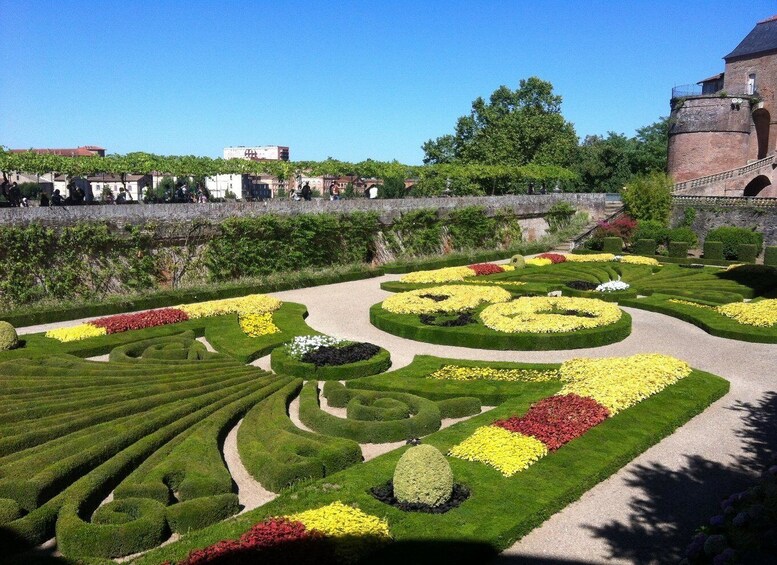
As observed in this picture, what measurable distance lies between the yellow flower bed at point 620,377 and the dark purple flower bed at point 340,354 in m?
4.78

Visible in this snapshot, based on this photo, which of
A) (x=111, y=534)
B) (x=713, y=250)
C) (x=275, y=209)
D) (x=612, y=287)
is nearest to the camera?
(x=111, y=534)

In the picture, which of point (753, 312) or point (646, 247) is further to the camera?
point (646, 247)

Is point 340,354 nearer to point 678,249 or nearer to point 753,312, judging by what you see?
point 753,312

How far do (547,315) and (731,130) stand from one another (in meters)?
42.7

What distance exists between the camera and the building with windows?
172ft

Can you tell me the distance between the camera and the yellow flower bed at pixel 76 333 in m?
19.1

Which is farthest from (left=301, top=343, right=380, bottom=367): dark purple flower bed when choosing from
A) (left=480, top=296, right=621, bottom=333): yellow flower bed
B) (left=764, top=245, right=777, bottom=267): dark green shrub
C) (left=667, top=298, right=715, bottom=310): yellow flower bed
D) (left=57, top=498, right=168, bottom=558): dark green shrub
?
(left=764, top=245, right=777, bottom=267): dark green shrub

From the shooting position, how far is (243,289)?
26922 mm

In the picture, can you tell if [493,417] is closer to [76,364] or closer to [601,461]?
[601,461]

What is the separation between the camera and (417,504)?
9484 millimetres

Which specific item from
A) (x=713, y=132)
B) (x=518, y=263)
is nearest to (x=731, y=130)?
(x=713, y=132)

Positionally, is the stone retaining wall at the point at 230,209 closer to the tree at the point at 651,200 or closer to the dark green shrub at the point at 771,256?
the tree at the point at 651,200

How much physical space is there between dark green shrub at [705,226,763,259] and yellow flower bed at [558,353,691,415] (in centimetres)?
2633

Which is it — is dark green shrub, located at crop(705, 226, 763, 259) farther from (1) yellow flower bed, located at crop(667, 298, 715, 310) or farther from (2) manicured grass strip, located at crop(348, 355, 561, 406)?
(2) manicured grass strip, located at crop(348, 355, 561, 406)
